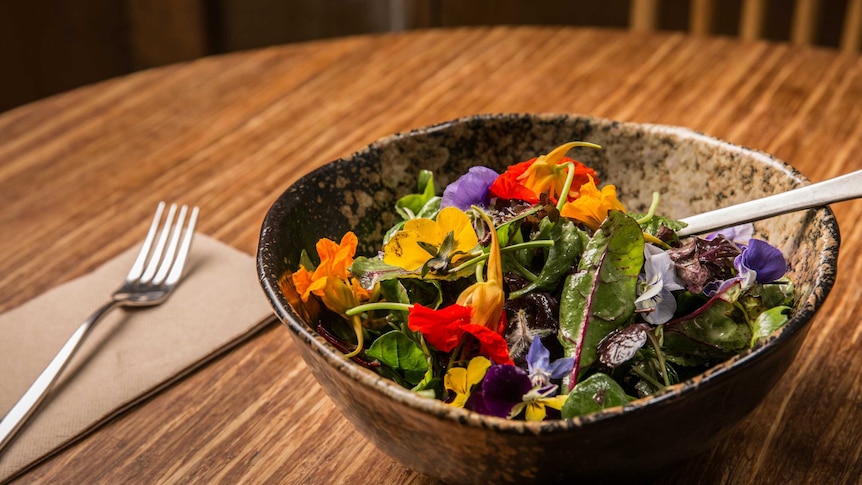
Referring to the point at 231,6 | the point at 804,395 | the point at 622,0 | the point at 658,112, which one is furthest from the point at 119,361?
the point at 622,0

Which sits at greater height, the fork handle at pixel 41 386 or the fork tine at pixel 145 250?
the fork tine at pixel 145 250

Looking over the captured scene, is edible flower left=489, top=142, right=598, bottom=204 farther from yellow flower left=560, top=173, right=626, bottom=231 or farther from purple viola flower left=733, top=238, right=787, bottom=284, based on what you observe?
purple viola flower left=733, top=238, right=787, bottom=284

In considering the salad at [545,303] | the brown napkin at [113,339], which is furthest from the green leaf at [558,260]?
the brown napkin at [113,339]

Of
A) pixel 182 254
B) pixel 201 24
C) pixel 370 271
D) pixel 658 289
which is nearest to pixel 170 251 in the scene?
pixel 182 254

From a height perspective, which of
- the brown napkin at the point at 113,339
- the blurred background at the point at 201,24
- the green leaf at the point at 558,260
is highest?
the green leaf at the point at 558,260

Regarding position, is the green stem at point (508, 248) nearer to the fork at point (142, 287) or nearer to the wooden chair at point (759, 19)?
the fork at point (142, 287)

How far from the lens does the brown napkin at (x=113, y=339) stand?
804 millimetres

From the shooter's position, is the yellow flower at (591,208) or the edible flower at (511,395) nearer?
the edible flower at (511,395)

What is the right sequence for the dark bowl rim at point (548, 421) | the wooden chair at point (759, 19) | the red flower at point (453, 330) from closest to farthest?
the dark bowl rim at point (548, 421)
the red flower at point (453, 330)
the wooden chair at point (759, 19)

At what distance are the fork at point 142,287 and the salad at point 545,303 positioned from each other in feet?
0.91

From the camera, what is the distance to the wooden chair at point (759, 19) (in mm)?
2129

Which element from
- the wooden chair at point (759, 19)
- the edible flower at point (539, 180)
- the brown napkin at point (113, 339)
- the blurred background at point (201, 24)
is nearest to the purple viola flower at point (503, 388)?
the edible flower at point (539, 180)

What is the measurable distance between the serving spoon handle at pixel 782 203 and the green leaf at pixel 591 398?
24cm

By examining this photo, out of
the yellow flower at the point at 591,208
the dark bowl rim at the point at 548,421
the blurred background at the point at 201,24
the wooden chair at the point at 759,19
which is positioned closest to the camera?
the dark bowl rim at the point at 548,421
